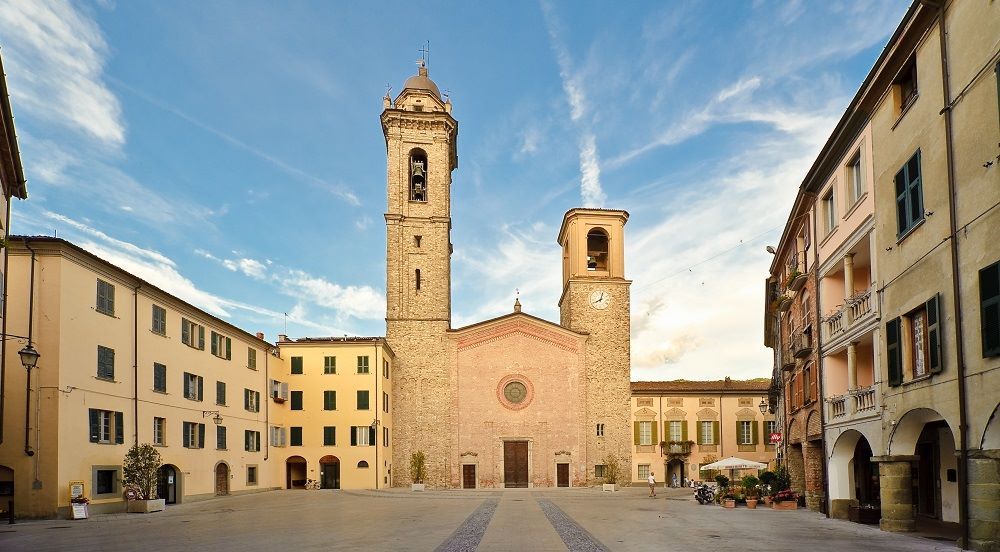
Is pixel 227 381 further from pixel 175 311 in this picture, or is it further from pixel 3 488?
pixel 3 488

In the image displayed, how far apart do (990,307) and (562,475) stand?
40.8m

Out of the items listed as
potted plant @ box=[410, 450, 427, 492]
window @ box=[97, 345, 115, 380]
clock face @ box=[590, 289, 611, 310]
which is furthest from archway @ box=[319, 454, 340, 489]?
window @ box=[97, 345, 115, 380]

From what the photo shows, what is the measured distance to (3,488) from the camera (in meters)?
22.7

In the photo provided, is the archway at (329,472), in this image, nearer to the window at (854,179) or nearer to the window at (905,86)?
the window at (854,179)

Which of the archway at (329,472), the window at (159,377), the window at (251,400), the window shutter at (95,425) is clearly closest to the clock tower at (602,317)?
the archway at (329,472)

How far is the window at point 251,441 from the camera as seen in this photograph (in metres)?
40.1

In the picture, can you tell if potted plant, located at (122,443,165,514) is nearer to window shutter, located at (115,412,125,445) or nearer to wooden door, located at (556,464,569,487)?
window shutter, located at (115,412,125,445)

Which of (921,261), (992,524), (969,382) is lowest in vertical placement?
(992,524)

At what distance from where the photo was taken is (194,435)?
33.6 m

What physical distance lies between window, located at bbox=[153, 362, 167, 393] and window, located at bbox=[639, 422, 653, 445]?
1364 inches

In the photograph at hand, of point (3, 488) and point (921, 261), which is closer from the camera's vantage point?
point (921, 261)

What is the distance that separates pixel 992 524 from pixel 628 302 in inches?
1618

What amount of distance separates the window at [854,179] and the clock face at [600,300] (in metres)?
33.6

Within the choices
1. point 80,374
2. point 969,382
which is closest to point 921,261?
point 969,382
